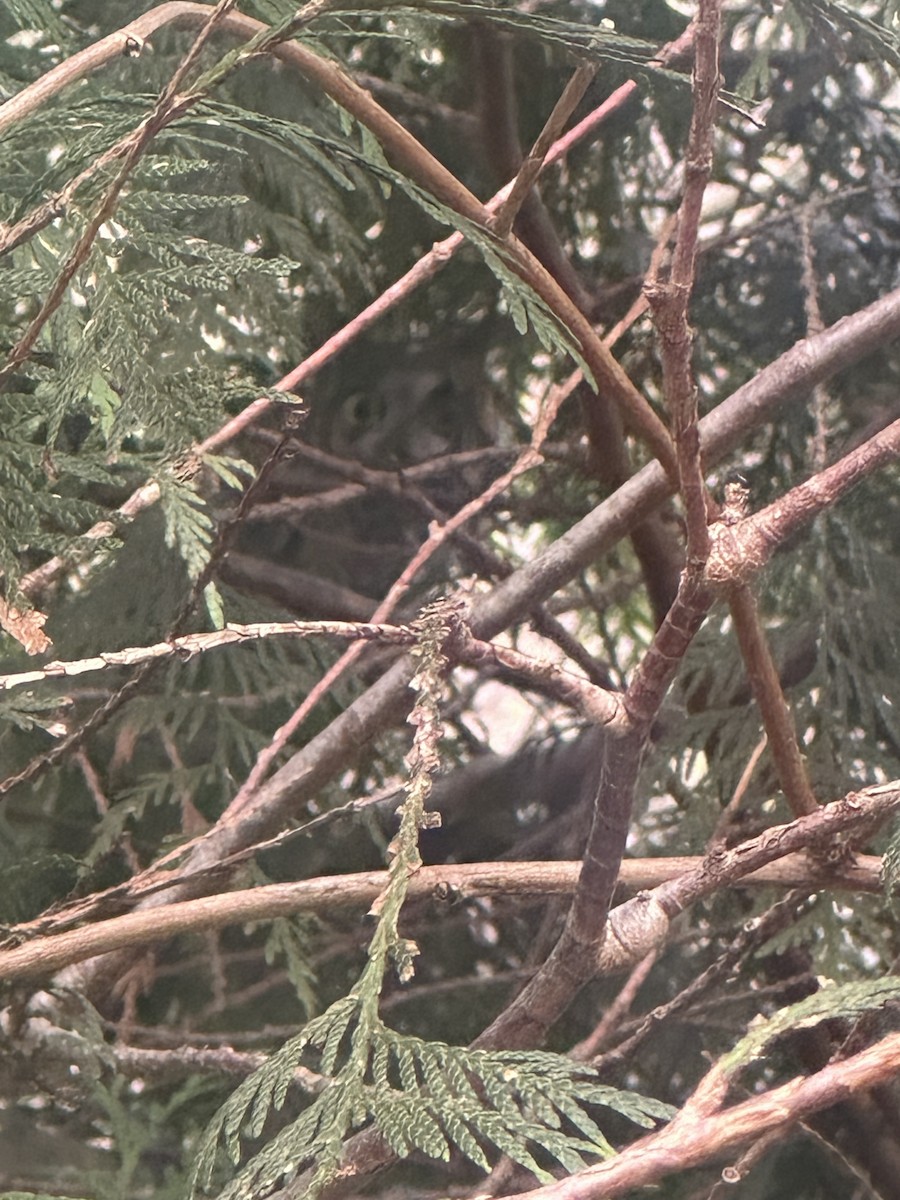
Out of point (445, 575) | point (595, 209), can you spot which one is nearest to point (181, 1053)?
point (445, 575)

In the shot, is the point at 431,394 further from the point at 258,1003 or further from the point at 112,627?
the point at 258,1003

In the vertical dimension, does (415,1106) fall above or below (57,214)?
below

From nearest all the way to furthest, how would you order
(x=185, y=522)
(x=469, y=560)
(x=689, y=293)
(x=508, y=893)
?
1. (x=689, y=293)
2. (x=185, y=522)
3. (x=508, y=893)
4. (x=469, y=560)

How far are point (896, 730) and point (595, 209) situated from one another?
444 millimetres

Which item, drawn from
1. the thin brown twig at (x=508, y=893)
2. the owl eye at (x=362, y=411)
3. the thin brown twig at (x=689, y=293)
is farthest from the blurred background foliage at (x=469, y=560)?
the thin brown twig at (x=689, y=293)

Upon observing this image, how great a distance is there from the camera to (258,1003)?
2.52 feet

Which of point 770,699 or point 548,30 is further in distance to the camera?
point 770,699

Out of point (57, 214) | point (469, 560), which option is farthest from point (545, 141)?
point (469, 560)

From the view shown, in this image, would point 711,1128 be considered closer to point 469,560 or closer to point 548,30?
point 548,30

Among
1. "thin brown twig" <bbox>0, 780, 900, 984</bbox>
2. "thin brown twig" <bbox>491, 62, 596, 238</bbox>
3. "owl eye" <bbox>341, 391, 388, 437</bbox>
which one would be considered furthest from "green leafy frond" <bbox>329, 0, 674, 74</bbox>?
"owl eye" <bbox>341, 391, 388, 437</bbox>

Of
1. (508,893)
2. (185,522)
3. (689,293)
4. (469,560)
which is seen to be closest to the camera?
(689,293)

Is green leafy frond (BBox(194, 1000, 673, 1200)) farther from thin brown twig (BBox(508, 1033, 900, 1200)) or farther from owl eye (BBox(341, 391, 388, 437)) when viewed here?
owl eye (BBox(341, 391, 388, 437))

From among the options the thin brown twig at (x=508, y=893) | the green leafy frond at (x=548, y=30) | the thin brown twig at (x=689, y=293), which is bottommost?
the thin brown twig at (x=508, y=893)

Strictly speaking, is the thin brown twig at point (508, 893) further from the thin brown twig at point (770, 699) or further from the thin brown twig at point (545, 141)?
the thin brown twig at point (545, 141)
